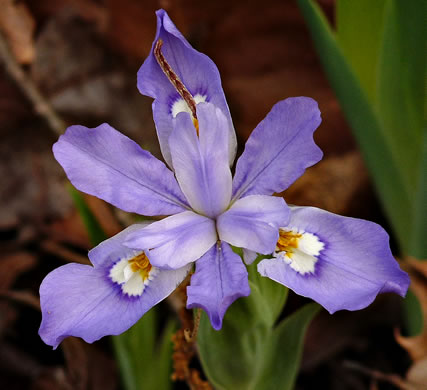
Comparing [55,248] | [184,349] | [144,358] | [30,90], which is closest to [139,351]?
[144,358]

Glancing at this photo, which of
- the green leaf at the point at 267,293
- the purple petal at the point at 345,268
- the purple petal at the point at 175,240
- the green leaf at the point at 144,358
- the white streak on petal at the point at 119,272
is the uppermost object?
the purple petal at the point at 175,240

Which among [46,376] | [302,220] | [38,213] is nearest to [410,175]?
[302,220]

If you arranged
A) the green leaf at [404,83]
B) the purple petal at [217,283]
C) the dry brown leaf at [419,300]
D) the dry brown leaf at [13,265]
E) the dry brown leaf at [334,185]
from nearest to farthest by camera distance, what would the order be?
the purple petal at [217,283] → the green leaf at [404,83] → the dry brown leaf at [419,300] → the dry brown leaf at [13,265] → the dry brown leaf at [334,185]

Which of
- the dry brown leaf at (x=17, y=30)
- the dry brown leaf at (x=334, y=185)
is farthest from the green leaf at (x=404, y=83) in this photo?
the dry brown leaf at (x=17, y=30)

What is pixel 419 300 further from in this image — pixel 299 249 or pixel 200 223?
Result: pixel 200 223

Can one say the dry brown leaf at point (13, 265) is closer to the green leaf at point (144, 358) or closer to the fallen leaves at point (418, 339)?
the green leaf at point (144, 358)

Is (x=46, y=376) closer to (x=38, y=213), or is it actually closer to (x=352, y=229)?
(x=38, y=213)

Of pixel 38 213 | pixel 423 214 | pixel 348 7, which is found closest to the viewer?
pixel 348 7

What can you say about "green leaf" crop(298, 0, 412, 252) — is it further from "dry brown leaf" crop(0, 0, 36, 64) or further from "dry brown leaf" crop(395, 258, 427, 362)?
"dry brown leaf" crop(0, 0, 36, 64)
